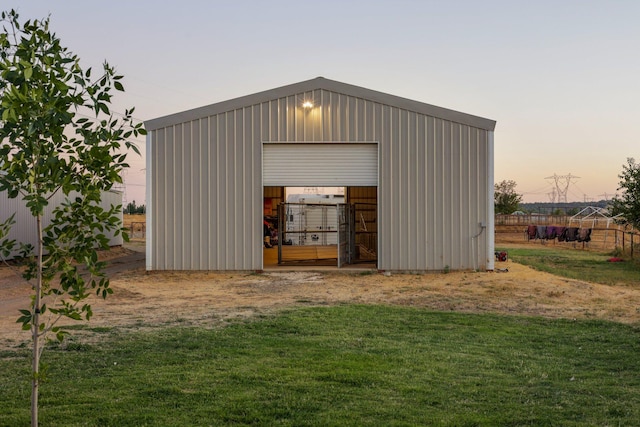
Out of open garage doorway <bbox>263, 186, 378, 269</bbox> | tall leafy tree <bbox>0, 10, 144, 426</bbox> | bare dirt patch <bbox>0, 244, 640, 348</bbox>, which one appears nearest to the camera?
tall leafy tree <bbox>0, 10, 144, 426</bbox>

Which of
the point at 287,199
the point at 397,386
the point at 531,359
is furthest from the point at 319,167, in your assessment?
the point at 287,199

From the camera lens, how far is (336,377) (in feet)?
21.5

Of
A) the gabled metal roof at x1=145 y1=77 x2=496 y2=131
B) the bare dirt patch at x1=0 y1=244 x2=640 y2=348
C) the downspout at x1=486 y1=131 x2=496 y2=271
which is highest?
the gabled metal roof at x1=145 y1=77 x2=496 y2=131

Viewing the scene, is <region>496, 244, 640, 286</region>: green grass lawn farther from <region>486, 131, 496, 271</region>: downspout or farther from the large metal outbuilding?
the large metal outbuilding

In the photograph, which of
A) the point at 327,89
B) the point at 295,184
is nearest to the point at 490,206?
the point at 295,184

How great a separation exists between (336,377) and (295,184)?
43.7 ft

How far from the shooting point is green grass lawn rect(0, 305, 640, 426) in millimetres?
5363

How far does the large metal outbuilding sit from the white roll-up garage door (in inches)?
5.1

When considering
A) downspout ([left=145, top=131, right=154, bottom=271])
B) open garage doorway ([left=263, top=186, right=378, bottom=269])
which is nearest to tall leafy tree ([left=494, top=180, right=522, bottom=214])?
open garage doorway ([left=263, top=186, right=378, bottom=269])

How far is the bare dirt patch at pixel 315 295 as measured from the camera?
37.9 ft

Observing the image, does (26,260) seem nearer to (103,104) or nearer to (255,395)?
(103,104)

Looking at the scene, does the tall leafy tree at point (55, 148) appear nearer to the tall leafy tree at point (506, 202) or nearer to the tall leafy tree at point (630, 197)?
the tall leafy tree at point (630, 197)

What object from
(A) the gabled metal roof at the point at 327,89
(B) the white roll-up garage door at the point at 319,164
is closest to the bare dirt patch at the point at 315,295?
(B) the white roll-up garage door at the point at 319,164

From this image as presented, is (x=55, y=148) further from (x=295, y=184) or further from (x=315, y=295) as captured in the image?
(x=295, y=184)
